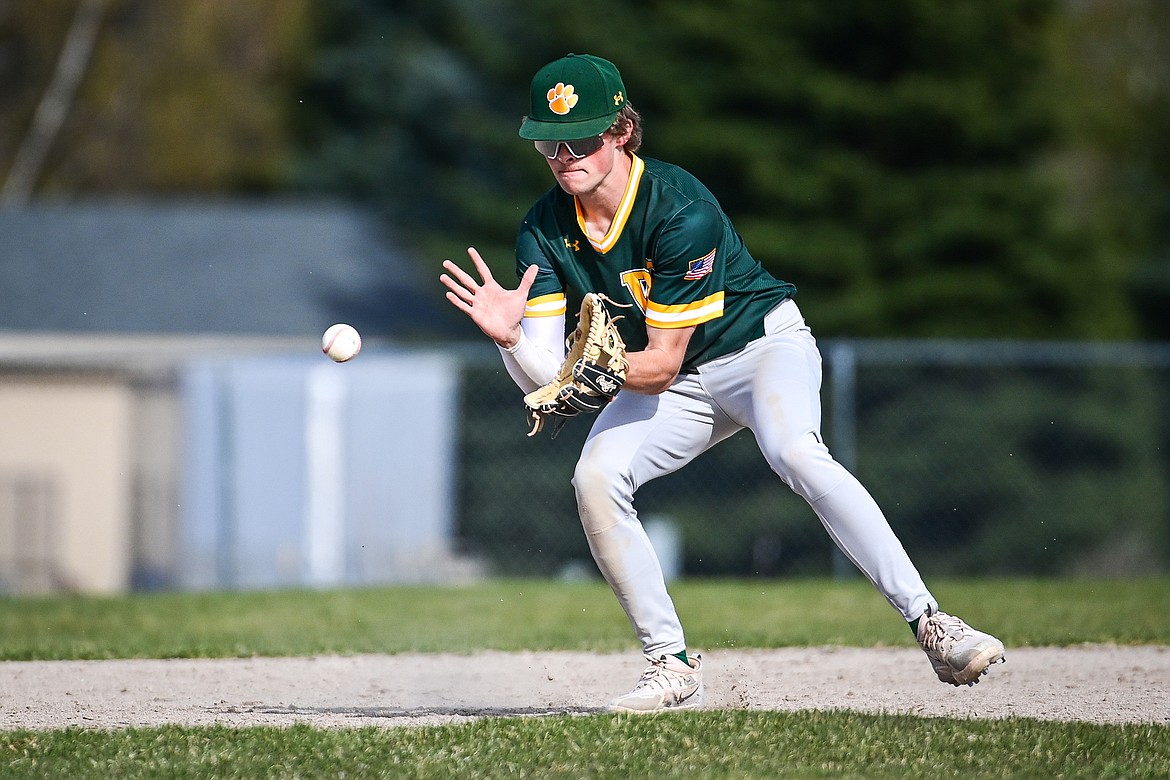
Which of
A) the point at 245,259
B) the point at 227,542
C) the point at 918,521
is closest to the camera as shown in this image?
the point at 227,542

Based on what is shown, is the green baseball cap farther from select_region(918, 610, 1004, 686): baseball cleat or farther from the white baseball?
select_region(918, 610, 1004, 686): baseball cleat

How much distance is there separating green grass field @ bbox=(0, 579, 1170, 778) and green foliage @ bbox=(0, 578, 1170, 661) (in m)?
0.02

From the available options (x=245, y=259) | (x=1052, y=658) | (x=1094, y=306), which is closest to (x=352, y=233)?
(x=245, y=259)

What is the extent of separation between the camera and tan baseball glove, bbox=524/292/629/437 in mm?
4523

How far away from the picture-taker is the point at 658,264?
4.67 meters

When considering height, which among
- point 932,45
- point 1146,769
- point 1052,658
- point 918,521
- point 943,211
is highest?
point 932,45

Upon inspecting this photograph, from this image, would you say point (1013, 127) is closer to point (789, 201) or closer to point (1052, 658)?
point (789, 201)

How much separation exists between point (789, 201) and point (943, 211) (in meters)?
1.71

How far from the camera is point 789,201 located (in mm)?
16969

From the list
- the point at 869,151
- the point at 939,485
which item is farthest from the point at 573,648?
the point at 869,151

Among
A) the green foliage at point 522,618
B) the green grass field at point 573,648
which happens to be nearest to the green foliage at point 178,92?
the green foliage at point 522,618

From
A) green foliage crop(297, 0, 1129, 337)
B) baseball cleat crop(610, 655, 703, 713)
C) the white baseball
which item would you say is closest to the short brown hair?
the white baseball

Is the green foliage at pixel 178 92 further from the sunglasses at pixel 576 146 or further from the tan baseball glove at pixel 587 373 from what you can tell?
the tan baseball glove at pixel 587 373

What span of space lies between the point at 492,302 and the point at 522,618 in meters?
4.05
